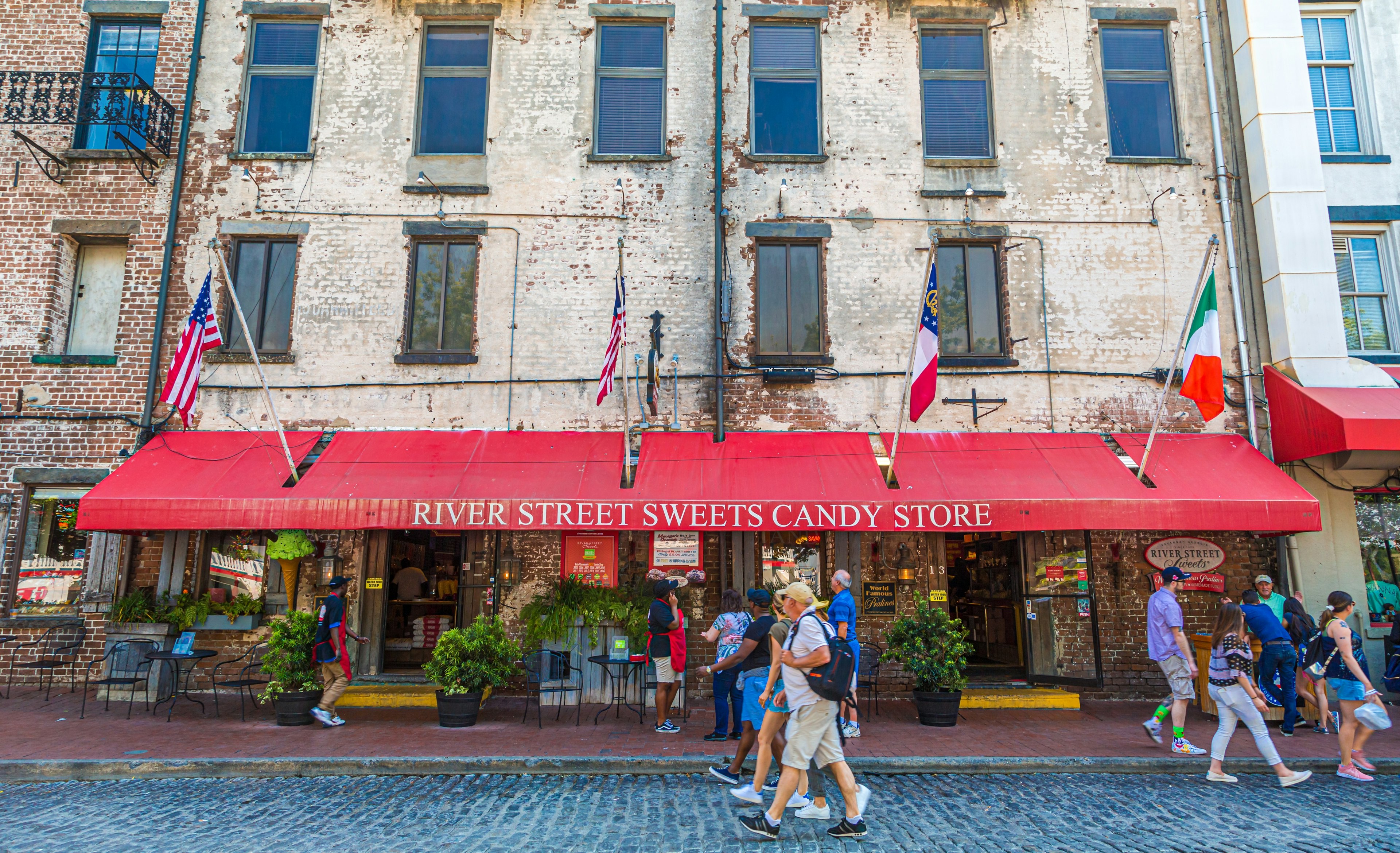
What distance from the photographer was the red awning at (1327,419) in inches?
400

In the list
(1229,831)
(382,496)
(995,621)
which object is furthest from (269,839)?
(995,621)

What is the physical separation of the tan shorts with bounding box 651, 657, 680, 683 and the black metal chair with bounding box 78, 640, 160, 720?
6201 millimetres

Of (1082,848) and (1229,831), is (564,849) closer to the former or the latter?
(1082,848)

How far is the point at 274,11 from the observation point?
1268 centimetres

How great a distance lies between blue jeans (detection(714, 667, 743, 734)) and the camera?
28.0ft

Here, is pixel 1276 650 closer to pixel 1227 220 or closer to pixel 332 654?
pixel 1227 220

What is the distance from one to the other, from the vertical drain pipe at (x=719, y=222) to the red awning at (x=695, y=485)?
0.57 metres

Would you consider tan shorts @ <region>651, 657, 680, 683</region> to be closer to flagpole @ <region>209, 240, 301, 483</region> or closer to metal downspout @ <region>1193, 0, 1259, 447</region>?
flagpole @ <region>209, 240, 301, 483</region>

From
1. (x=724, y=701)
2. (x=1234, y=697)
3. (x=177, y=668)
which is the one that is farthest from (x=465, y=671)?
(x=1234, y=697)

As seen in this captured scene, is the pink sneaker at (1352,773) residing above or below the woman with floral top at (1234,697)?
below


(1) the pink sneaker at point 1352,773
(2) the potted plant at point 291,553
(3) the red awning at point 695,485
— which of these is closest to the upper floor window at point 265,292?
(3) the red awning at point 695,485

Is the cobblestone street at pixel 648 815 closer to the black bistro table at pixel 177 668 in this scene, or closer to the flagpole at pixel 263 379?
the black bistro table at pixel 177 668

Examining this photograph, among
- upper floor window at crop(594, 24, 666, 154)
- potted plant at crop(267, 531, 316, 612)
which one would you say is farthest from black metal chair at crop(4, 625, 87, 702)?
upper floor window at crop(594, 24, 666, 154)

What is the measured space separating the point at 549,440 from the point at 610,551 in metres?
1.78
